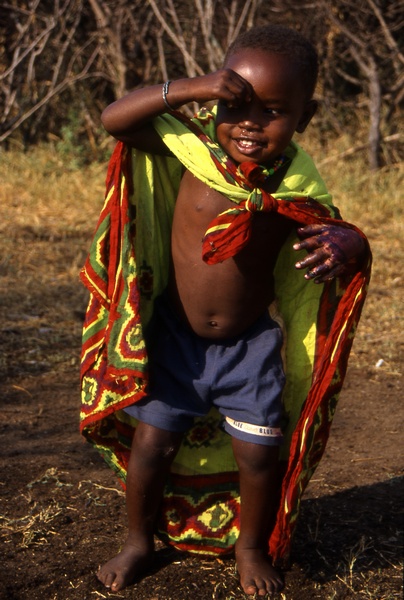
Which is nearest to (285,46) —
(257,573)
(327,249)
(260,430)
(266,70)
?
(266,70)

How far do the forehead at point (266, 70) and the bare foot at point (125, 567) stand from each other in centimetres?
134

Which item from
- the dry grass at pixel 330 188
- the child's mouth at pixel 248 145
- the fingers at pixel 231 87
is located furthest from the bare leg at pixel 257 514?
the dry grass at pixel 330 188

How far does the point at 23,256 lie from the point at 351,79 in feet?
11.5

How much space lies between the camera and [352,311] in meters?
2.55

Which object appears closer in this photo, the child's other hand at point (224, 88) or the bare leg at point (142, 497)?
the child's other hand at point (224, 88)

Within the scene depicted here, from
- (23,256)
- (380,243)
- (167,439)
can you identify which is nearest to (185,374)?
(167,439)

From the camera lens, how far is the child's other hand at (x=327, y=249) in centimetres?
228

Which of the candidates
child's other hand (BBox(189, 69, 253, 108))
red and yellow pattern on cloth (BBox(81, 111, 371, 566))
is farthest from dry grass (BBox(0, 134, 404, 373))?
child's other hand (BBox(189, 69, 253, 108))

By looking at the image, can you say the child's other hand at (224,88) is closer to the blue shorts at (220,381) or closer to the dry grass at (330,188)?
the blue shorts at (220,381)

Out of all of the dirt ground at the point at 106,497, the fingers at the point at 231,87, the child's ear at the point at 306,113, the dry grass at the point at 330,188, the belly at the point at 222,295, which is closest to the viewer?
the fingers at the point at 231,87

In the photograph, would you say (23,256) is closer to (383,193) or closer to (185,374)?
(383,193)

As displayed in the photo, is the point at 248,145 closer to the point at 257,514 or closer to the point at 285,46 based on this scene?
the point at 285,46

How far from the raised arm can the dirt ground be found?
122 cm

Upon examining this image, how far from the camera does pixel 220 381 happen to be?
2.57 meters
